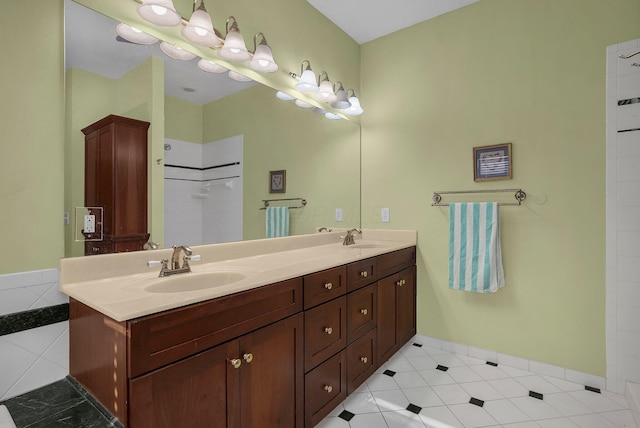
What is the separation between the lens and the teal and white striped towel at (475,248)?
2.10 meters

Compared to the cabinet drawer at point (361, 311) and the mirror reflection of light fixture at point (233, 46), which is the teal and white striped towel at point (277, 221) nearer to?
the cabinet drawer at point (361, 311)

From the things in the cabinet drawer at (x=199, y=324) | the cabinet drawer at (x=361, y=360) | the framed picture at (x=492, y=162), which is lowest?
the cabinet drawer at (x=361, y=360)

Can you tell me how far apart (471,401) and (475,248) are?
0.95 metres

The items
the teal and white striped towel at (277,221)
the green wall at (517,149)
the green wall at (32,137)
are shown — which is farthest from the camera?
the teal and white striped towel at (277,221)

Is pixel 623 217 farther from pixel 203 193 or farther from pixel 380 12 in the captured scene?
pixel 203 193

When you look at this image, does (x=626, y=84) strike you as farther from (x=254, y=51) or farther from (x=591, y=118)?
(x=254, y=51)

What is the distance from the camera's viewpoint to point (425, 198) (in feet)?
8.03

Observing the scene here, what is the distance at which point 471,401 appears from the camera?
1.75 meters

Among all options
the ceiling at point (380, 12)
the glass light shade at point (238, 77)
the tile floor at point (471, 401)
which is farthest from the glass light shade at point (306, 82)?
the tile floor at point (471, 401)

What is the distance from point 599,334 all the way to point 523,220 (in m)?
0.78

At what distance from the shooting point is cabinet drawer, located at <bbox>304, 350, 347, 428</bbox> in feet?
4.62

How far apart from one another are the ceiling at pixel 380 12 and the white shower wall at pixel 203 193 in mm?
1375

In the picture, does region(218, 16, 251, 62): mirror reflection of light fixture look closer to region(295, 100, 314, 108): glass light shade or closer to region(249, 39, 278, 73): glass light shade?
region(249, 39, 278, 73): glass light shade

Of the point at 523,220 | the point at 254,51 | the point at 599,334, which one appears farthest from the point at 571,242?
the point at 254,51
